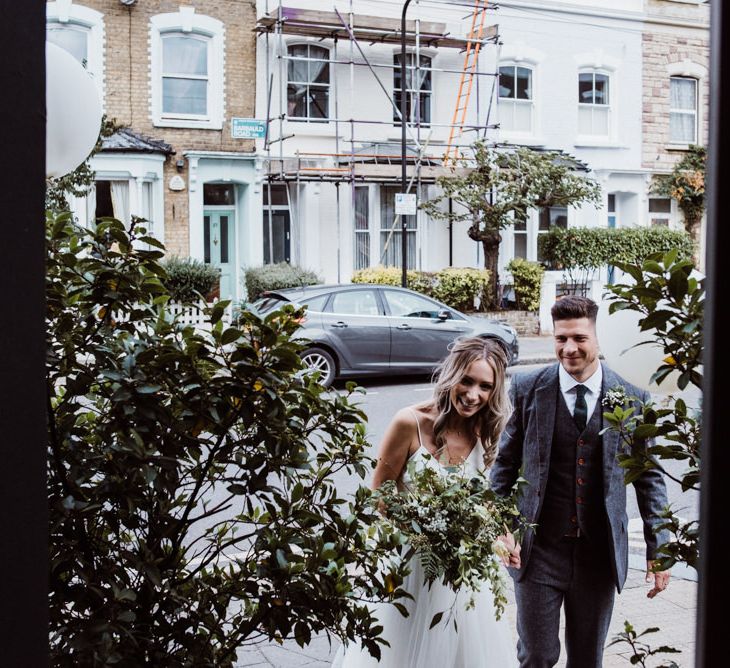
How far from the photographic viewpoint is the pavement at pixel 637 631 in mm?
5414

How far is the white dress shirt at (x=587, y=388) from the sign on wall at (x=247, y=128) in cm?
1742

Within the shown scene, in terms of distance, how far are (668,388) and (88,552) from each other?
183 cm

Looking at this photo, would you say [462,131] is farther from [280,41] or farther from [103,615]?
[103,615]

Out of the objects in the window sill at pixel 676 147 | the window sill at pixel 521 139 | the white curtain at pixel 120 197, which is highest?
the window sill at pixel 676 147

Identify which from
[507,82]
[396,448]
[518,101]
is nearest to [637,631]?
[396,448]

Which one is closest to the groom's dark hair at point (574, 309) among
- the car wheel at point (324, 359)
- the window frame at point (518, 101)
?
the car wheel at point (324, 359)

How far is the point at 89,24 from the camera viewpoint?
67.3 feet

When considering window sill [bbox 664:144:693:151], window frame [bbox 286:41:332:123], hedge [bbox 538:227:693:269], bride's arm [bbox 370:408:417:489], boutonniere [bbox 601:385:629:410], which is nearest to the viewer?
boutonniere [bbox 601:385:629:410]

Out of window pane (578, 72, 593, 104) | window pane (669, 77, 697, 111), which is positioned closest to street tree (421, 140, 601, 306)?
window pane (578, 72, 593, 104)

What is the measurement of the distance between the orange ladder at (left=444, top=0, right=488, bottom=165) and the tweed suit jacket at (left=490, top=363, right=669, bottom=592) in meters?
19.3

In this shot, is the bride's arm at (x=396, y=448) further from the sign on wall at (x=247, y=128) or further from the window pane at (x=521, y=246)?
the window pane at (x=521, y=246)

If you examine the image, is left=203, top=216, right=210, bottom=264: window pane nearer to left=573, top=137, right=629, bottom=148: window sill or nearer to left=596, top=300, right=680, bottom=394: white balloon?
left=573, top=137, right=629, bottom=148: window sill

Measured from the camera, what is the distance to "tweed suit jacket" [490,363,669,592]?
13.4ft

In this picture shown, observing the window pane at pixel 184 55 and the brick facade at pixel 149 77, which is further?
the window pane at pixel 184 55
